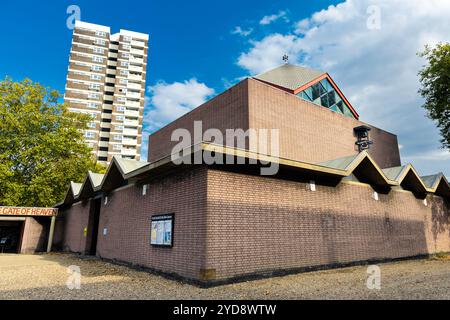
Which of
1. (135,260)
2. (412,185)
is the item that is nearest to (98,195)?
(135,260)

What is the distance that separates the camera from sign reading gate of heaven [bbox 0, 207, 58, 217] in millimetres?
20458

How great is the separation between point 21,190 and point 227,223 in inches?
928

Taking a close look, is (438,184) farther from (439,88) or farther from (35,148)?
(35,148)

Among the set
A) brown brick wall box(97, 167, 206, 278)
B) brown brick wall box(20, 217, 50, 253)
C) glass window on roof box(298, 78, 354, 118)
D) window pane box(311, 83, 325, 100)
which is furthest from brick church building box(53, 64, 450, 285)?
window pane box(311, 83, 325, 100)

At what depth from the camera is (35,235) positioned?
2252 centimetres

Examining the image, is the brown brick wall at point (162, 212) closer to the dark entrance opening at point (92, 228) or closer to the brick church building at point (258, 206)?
the brick church building at point (258, 206)

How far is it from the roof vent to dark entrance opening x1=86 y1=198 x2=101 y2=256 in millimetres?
20470

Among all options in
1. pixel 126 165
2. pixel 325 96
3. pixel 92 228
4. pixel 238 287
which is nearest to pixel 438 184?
pixel 325 96

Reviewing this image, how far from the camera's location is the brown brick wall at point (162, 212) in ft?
29.1

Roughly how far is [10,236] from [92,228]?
10.7 m

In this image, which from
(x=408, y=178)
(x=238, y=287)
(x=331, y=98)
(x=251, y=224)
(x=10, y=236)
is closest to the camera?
(x=238, y=287)

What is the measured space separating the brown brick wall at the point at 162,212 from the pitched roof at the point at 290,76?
15481 millimetres

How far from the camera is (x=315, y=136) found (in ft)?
70.6

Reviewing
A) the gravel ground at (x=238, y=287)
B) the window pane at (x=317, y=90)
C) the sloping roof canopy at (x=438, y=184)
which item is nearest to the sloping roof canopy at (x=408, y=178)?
the sloping roof canopy at (x=438, y=184)
